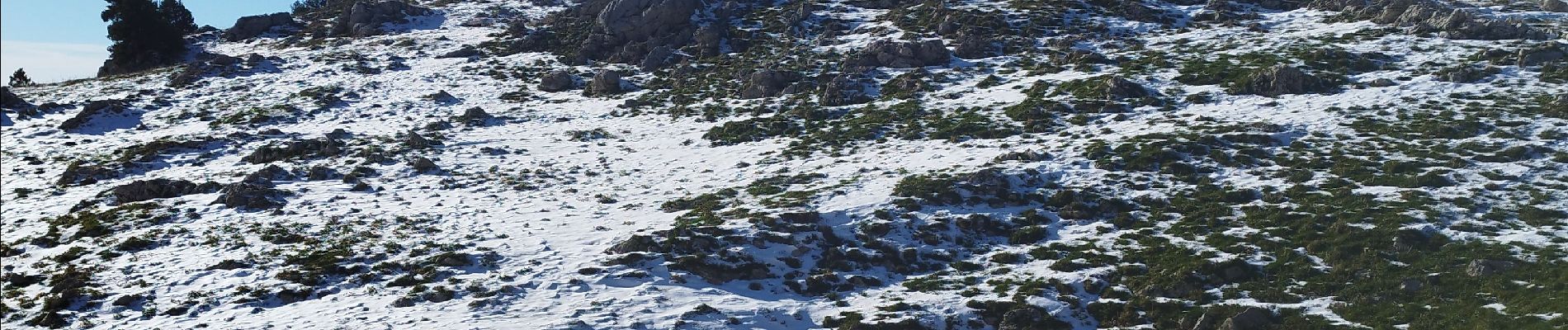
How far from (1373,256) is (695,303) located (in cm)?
1630

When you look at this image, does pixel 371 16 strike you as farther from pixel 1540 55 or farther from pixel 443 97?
pixel 1540 55

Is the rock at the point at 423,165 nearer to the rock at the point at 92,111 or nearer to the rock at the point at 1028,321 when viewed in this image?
the rock at the point at 92,111

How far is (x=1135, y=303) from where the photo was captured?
73.3ft

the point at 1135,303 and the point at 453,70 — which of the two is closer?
the point at 1135,303

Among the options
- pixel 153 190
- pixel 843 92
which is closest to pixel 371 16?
pixel 153 190

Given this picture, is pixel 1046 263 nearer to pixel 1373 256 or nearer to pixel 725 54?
pixel 1373 256

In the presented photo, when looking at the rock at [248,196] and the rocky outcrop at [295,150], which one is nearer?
the rock at [248,196]

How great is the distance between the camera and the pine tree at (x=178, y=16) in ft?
215

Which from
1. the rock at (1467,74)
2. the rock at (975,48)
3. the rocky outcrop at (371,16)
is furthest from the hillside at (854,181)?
the rocky outcrop at (371,16)

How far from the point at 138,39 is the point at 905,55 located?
48.8m

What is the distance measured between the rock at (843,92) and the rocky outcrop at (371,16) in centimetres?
3682

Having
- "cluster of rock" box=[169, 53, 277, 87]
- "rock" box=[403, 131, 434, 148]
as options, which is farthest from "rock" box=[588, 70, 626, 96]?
"cluster of rock" box=[169, 53, 277, 87]

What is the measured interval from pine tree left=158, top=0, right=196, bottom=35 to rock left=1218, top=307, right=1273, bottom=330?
6753cm

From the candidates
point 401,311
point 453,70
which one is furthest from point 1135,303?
point 453,70
